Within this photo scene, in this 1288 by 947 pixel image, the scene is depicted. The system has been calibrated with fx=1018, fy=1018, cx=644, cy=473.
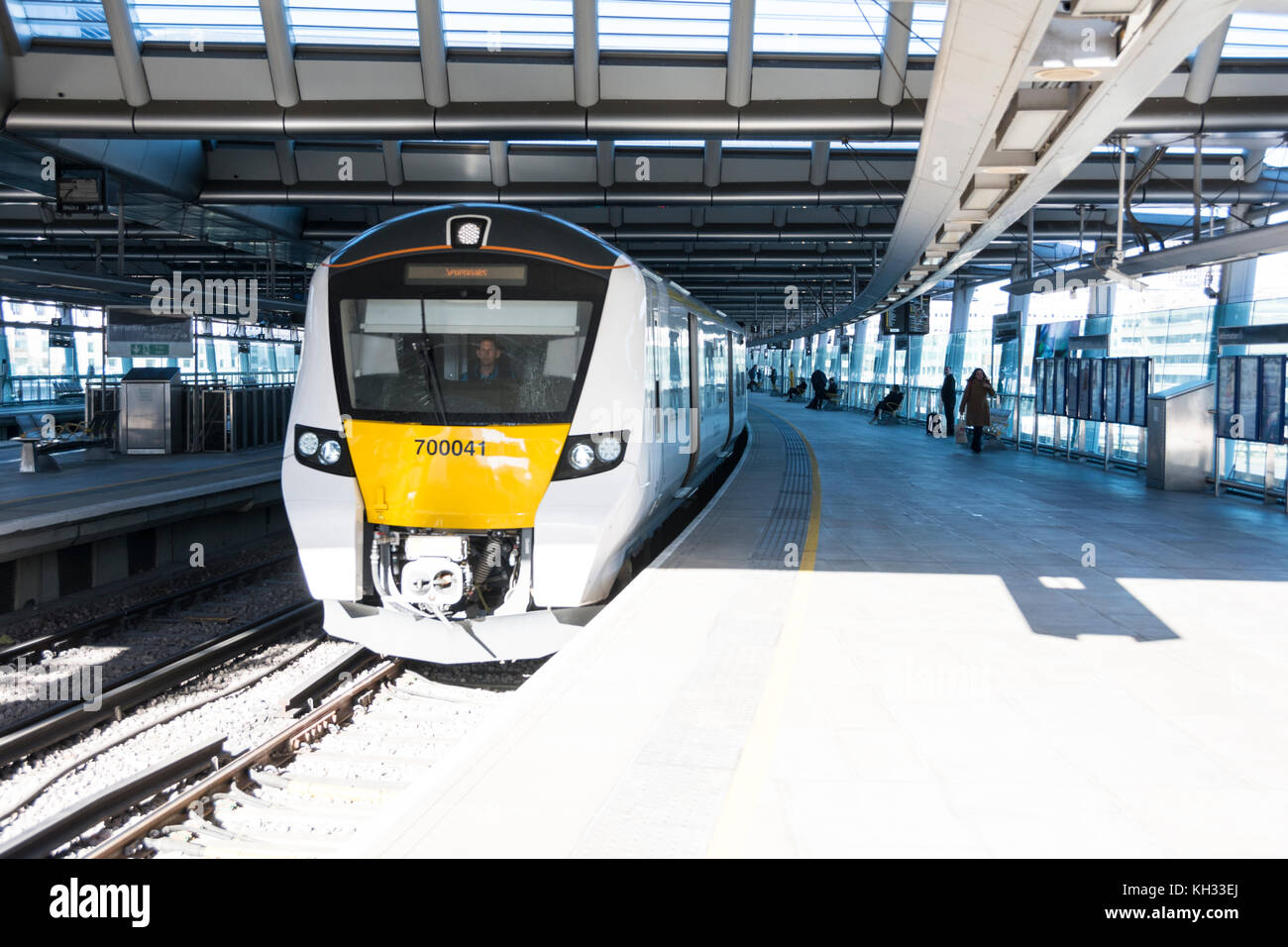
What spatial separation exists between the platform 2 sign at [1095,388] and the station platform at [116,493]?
12.6 m

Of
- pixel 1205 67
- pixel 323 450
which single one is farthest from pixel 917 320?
pixel 323 450

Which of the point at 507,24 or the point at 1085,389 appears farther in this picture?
the point at 1085,389

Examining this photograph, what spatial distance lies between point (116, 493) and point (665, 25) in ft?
28.3

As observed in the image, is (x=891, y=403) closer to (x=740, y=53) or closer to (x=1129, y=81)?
(x=740, y=53)

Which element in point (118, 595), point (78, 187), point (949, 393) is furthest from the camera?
point (949, 393)

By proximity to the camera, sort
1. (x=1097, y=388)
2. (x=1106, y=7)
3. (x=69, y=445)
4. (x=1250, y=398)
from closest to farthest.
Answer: (x=1106, y=7)
(x=1250, y=398)
(x=1097, y=388)
(x=69, y=445)

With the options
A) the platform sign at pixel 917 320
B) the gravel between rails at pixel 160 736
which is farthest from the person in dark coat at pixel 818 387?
the gravel between rails at pixel 160 736

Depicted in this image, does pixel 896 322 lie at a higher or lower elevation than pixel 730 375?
higher

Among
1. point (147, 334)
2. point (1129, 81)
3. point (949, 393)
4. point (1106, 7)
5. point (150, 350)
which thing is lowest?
point (949, 393)

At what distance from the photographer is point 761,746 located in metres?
4.07

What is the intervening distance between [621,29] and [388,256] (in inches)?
209

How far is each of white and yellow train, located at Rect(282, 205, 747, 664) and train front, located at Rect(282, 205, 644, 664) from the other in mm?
10
